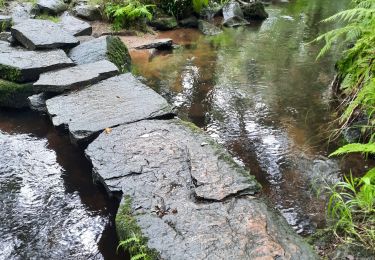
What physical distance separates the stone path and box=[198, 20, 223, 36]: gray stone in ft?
14.0

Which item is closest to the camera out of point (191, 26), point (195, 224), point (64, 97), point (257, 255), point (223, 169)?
point (257, 255)

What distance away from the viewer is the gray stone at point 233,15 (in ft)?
32.7

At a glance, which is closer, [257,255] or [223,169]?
[257,255]

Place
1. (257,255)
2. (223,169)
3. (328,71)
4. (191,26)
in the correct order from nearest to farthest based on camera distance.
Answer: (257,255), (223,169), (328,71), (191,26)

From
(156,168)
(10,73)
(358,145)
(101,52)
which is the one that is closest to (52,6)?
(101,52)

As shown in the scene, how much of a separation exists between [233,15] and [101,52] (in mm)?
5529

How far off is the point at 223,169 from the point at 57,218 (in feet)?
4.33

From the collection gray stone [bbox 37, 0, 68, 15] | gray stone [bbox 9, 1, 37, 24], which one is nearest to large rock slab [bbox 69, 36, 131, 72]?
gray stone [bbox 9, 1, 37, 24]

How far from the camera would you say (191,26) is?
9.73m

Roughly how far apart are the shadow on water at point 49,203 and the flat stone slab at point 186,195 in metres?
0.30

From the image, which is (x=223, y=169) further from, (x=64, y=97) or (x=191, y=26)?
(x=191, y=26)

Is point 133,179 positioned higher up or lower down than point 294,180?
higher up

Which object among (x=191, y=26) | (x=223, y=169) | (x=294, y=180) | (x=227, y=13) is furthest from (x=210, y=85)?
(x=227, y=13)

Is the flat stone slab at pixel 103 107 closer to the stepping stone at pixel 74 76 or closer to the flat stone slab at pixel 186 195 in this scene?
the stepping stone at pixel 74 76
